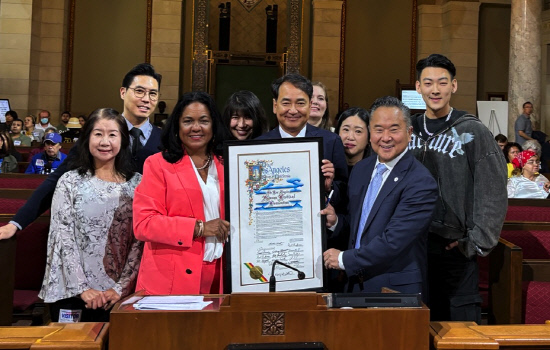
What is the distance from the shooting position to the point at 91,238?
2.88 m

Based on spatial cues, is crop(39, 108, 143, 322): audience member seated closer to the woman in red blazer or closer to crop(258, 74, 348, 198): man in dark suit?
the woman in red blazer

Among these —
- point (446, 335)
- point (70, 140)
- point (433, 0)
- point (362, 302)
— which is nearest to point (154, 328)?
point (362, 302)

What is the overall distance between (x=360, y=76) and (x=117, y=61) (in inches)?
229

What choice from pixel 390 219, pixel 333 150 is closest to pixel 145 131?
pixel 333 150

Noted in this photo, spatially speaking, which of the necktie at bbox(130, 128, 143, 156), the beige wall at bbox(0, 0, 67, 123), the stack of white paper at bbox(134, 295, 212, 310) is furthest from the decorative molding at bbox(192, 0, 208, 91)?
the stack of white paper at bbox(134, 295, 212, 310)

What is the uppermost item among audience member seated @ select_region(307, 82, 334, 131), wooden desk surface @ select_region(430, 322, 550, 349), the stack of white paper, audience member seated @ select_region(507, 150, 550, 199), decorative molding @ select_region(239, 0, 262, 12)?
decorative molding @ select_region(239, 0, 262, 12)

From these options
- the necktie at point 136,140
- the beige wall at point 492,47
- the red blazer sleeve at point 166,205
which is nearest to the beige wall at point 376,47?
the beige wall at point 492,47

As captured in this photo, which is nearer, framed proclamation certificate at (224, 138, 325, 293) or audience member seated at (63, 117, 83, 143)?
framed proclamation certificate at (224, 138, 325, 293)

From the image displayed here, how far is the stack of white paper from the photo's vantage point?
74.4 inches

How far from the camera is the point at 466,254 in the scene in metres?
2.94

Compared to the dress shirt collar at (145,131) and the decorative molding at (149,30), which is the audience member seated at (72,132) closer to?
the decorative molding at (149,30)

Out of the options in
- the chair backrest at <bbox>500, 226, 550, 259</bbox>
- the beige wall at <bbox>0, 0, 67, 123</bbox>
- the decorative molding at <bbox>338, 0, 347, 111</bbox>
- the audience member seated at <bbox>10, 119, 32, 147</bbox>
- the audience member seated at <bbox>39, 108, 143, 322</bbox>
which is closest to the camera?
the audience member seated at <bbox>39, 108, 143, 322</bbox>

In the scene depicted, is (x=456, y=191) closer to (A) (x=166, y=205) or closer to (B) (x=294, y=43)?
(A) (x=166, y=205)

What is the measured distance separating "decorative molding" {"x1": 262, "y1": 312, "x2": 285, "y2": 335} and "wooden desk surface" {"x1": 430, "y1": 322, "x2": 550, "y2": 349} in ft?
1.55
